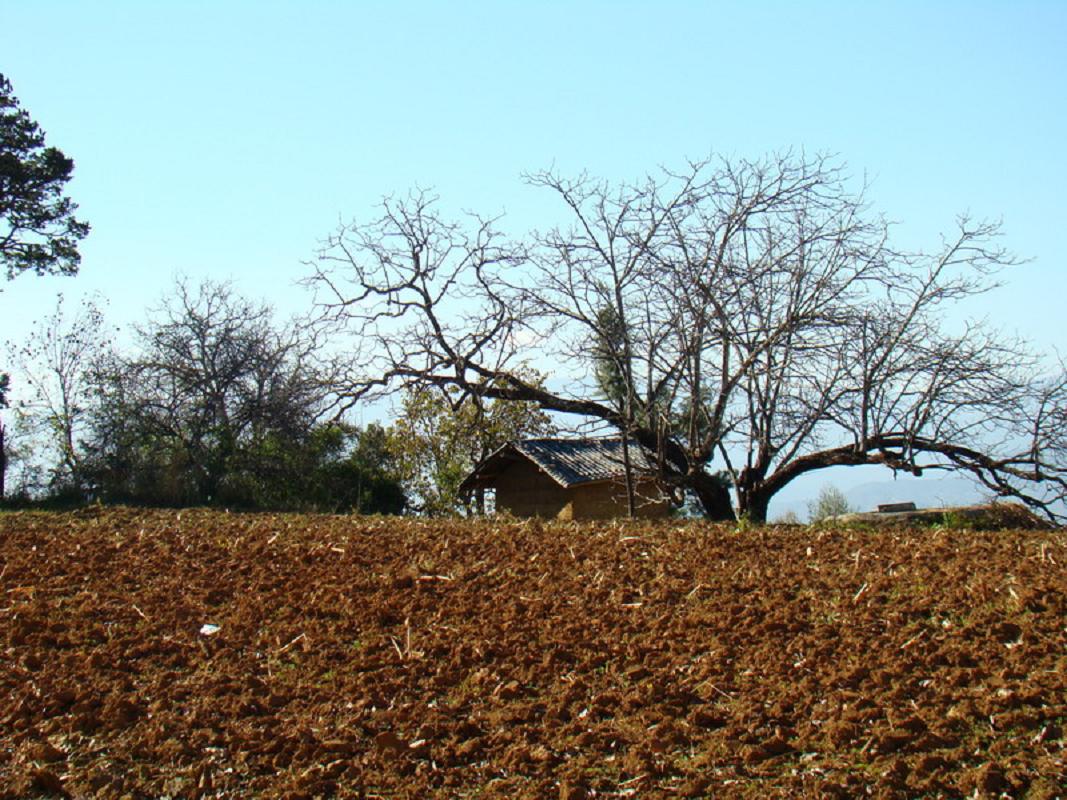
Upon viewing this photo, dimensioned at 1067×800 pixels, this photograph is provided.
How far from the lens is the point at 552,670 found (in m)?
4.91

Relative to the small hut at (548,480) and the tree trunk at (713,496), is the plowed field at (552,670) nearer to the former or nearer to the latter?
the tree trunk at (713,496)

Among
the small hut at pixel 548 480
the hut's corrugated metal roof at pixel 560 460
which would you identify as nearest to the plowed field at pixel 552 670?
the small hut at pixel 548 480

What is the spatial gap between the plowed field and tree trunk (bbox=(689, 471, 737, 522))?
4.53 m

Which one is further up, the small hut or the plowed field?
the small hut

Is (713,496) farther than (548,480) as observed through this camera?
No

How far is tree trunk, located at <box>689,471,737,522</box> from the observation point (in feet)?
39.1

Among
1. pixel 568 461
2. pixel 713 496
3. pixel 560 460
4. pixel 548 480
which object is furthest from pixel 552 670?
pixel 548 480

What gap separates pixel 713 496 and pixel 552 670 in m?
7.79

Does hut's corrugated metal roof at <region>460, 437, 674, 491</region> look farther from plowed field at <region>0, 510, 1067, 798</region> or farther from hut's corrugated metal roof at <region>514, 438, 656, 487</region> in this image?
plowed field at <region>0, 510, 1067, 798</region>

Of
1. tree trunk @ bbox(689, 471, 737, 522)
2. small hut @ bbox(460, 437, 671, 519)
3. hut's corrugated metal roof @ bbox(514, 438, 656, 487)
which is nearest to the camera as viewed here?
tree trunk @ bbox(689, 471, 737, 522)

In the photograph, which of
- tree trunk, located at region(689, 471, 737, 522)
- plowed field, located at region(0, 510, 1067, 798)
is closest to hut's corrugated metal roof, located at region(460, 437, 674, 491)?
tree trunk, located at region(689, 471, 737, 522)

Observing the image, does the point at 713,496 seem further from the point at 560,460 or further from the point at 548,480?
the point at 548,480

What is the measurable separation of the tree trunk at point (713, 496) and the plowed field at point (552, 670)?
453cm

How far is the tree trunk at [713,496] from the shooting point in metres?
11.9
